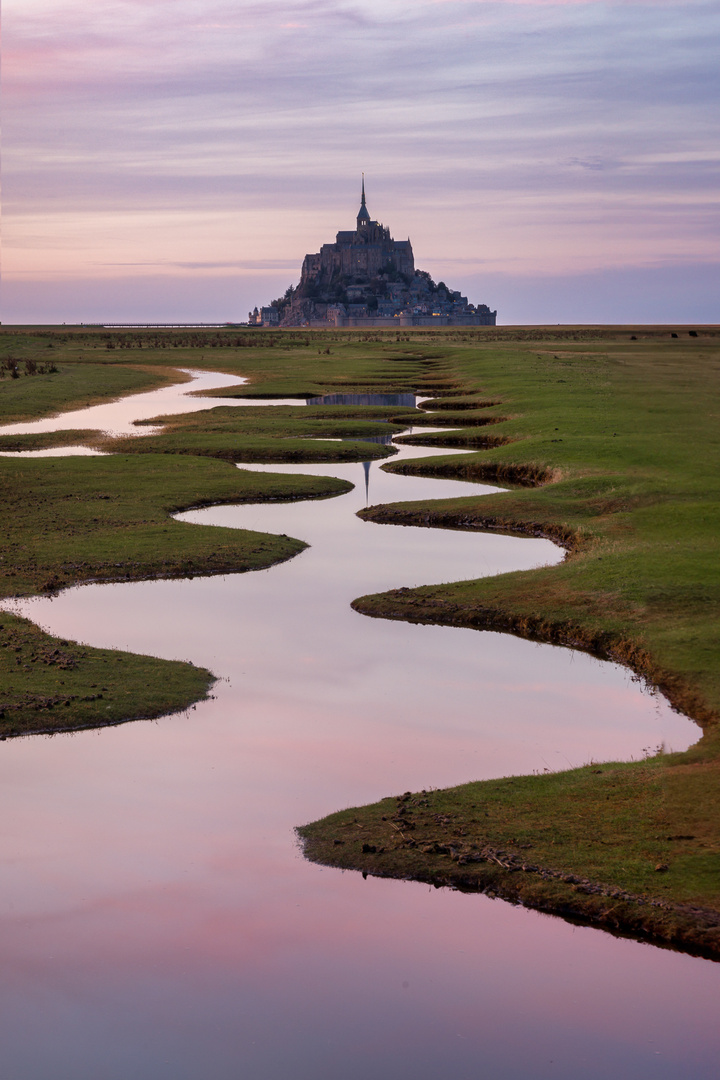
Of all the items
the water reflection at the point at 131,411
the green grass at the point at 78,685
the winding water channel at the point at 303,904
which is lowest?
the winding water channel at the point at 303,904

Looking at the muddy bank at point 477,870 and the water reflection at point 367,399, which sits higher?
the water reflection at point 367,399

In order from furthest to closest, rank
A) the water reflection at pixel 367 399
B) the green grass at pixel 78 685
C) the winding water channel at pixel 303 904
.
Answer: the water reflection at pixel 367 399 < the green grass at pixel 78 685 < the winding water channel at pixel 303 904

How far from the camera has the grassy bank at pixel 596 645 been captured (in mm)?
10789

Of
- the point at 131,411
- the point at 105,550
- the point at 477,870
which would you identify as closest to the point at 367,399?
the point at 131,411

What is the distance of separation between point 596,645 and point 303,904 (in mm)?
9201

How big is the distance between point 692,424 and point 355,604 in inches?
989

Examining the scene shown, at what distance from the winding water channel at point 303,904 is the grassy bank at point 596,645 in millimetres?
414

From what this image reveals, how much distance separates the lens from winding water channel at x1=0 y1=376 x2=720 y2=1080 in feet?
28.2

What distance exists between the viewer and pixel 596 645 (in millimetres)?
18438

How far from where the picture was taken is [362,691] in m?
16.5

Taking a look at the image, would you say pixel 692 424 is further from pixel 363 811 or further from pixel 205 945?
pixel 205 945

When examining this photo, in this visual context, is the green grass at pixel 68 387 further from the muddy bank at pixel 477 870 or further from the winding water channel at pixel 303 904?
the muddy bank at pixel 477 870

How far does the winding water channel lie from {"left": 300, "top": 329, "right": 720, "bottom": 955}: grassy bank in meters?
0.41

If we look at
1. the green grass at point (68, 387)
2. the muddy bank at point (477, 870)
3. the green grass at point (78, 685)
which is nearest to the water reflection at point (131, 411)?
the green grass at point (68, 387)
